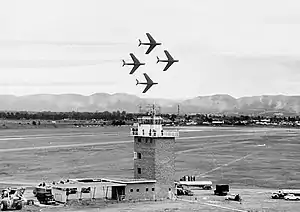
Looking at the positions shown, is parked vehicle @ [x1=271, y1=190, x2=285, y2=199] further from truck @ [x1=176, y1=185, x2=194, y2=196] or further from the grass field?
truck @ [x1=176, y1=185, x2=194, y2=196]

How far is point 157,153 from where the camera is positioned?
2554 inches

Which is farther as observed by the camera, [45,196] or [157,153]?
[157,153]

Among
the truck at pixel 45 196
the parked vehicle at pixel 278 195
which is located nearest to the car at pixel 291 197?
the parked vehicle at pixel 278 195

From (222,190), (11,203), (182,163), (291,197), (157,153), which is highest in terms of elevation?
(157,153)

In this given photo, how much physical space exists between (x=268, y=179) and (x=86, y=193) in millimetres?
32218

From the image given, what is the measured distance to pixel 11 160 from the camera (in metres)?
118

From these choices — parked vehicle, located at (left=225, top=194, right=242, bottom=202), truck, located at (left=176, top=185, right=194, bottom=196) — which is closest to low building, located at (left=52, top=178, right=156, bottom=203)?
truck, located at (left=176, top=185, right=194, bottom=196)

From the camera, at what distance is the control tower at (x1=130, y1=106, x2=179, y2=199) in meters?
64.9

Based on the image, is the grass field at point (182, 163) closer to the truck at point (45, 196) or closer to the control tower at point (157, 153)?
the control tower at point (157, 153)

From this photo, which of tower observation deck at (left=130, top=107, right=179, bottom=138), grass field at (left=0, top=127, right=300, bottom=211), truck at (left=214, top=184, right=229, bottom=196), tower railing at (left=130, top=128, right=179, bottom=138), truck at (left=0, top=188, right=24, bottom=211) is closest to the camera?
truck at (left=0, top=188, right=24, bottom=211)

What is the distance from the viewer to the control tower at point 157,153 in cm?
6494

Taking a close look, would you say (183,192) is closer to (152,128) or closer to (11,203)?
(152,128)

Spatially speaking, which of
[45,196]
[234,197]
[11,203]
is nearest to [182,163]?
[234,197]

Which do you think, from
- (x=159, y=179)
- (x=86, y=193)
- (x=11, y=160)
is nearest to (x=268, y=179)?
(x=159, y=179)
